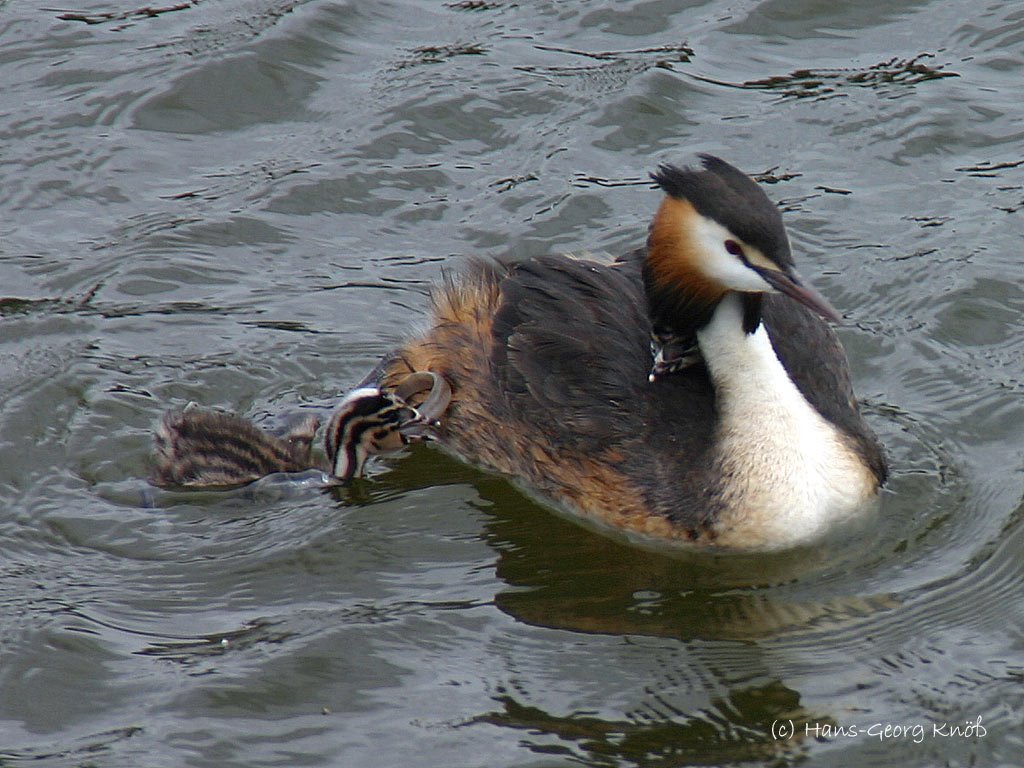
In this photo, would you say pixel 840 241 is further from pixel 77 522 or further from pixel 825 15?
pixel 77 522

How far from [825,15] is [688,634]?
18.8 feet

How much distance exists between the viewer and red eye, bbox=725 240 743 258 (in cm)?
691

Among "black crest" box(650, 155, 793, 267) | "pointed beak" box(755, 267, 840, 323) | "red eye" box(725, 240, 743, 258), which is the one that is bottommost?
"pointed beak" box(755, 267, 840, 323)

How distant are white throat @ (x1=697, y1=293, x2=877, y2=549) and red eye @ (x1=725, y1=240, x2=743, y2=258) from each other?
0.30 m

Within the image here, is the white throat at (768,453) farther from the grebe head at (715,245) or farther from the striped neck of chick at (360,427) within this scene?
the striped neck of chick at (360,427)

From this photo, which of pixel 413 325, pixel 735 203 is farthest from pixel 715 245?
pixel 413 325

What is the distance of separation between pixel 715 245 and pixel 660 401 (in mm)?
854

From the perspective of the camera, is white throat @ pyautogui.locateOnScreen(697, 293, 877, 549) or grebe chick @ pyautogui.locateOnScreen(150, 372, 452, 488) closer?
white throat @ pyautogui.locateOnScreen(697, 293, 877, 549)

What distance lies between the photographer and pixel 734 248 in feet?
22.7

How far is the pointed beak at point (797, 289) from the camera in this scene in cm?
665

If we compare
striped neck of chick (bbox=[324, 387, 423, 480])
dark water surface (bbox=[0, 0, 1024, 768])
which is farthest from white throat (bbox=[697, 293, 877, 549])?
striped neck of chick (bbox=[324, 387, 423, 480])

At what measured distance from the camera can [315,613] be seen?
22.8ft

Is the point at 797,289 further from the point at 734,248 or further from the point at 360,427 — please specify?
the point at 360,427

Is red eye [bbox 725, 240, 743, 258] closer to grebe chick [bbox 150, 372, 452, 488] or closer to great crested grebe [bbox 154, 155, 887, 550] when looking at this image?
great crested grebe [bbox 154, 155, 887, 550]
